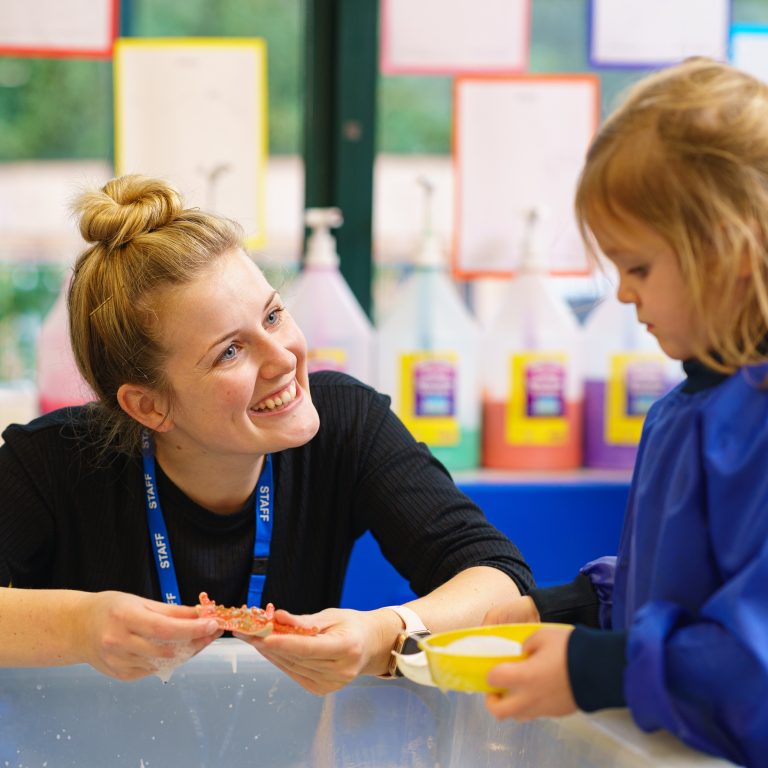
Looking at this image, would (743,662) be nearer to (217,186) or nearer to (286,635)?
(286,635)

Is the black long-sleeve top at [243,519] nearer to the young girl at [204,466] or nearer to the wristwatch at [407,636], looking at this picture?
the young girl at [204,466]

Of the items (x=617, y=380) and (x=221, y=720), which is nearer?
(x=221, y=720)

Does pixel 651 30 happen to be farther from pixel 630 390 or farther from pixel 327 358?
pixel 327 358

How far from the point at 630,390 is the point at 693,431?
1049 millimetres

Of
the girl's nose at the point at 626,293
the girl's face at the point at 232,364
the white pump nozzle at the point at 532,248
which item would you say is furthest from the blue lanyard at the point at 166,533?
the white pump nozzle at the point at 532,248

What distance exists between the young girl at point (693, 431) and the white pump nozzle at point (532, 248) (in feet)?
3.25

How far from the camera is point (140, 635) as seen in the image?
91cm

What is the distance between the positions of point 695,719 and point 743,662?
0.06 meters

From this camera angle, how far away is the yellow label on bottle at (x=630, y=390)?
178 centimetres

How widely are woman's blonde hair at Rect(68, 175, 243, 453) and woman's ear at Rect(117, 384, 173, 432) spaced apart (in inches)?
0.5

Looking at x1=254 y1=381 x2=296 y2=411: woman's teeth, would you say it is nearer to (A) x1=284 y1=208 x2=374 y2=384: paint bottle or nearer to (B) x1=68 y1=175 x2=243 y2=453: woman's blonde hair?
(B) x1=68 y1=175 x2=243 y2=453: woman's blonde hair

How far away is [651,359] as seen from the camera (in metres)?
1.78

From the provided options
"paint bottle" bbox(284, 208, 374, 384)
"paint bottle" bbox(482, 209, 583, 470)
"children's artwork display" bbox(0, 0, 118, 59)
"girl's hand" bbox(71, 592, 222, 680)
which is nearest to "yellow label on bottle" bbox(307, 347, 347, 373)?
"paint bottle" bbox(284, 208, 374, 384)

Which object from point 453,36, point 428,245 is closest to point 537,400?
point 428,245
